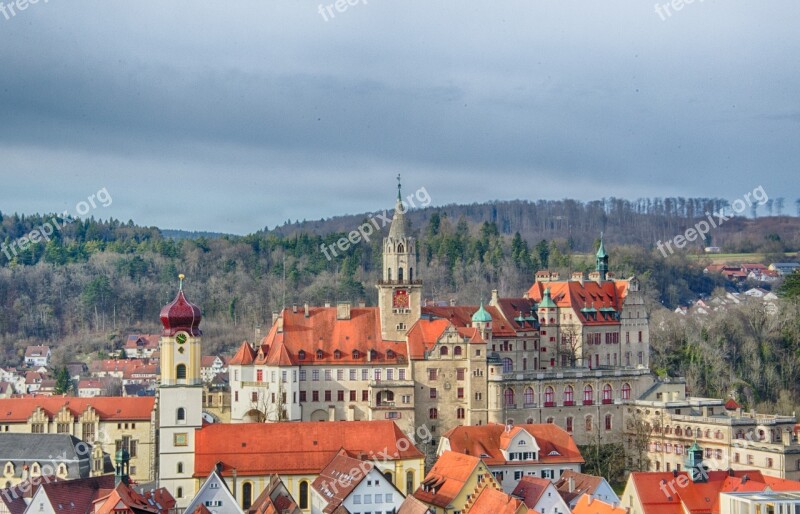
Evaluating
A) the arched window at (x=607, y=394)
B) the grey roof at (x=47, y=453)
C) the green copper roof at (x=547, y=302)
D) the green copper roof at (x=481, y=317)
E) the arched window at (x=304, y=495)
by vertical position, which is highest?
the green copper roof at (x=547, y=302)

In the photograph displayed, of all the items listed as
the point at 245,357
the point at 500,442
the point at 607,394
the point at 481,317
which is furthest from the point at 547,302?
the point at 245,357

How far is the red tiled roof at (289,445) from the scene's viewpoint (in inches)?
→ 3063

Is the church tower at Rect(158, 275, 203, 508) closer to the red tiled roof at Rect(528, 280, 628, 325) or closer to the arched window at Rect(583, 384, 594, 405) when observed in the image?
the arched window at Rect(583, 384, 594, 405)

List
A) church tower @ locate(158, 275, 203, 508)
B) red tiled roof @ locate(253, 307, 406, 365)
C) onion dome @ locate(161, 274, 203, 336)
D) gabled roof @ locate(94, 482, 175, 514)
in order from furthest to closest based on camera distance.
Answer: red tiled roof @ locate(253, 307, 406, 365) < onion dome @ locate(161, 274, 203, 336) < church tower @ locate(158, 275, 203, 508) < gabled roof @ locate(94, 482, 175, 514)

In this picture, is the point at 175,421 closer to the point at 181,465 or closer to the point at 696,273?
the point at 181,465

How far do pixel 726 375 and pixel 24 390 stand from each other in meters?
68.7

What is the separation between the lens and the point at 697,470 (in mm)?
75500

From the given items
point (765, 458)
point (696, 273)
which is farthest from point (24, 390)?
point (696, 273)

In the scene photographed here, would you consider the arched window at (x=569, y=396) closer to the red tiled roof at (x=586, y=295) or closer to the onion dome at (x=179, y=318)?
the red tiled roof at (x=586, y=295)

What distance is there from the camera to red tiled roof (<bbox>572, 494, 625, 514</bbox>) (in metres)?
69.3

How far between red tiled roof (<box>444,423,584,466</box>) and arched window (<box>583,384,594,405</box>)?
853cm

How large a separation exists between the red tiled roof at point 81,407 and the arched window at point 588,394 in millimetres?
29415

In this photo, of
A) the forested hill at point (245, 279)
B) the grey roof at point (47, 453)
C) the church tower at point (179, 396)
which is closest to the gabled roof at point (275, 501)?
the church tower at point (179, 396)

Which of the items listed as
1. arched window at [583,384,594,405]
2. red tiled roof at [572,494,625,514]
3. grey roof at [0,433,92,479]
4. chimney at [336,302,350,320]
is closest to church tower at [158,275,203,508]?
grey roof at [0,433,92,479]
